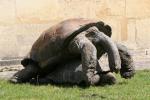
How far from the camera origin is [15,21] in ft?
32.8

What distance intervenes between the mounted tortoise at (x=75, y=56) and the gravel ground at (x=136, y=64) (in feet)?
1.91

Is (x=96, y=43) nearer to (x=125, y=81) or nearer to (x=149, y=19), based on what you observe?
(x=125, y=81)

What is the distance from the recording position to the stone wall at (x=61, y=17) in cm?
995

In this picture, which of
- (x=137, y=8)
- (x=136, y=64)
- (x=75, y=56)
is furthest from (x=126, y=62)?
(x=137, y=8)

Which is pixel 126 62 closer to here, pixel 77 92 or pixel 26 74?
pixel 77 92

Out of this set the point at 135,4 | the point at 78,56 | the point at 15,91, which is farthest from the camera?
the point at 135,4

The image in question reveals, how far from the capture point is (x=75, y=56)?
8555 mm

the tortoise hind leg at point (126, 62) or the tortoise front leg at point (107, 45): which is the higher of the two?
the tortoise front leg at point (107, 45)

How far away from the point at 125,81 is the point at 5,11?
A: 262 cm

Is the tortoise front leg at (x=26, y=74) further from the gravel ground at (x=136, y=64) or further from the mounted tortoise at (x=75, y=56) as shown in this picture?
the gravel ground at (x=136, y=64)

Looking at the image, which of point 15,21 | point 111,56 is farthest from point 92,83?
point 15,21

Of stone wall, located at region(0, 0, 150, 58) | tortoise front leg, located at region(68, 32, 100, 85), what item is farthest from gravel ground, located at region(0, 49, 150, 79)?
tortoise front leg, located at region(68, 32, 100, 85)

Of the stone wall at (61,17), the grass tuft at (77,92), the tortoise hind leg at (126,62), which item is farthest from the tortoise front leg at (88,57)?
the stone wall at (61,17)

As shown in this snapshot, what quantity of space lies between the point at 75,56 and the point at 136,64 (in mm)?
2437
